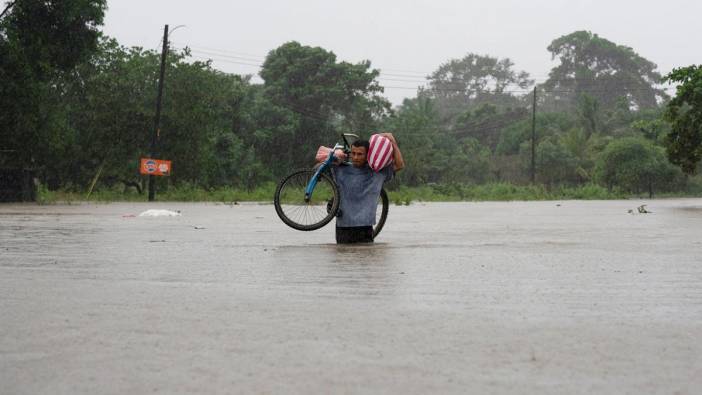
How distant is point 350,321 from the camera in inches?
191

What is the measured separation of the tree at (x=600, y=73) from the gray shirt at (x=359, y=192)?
321ft

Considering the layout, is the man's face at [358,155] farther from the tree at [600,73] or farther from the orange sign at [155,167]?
the tree at [600,73]

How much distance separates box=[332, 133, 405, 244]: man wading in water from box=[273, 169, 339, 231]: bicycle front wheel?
17 centimetres

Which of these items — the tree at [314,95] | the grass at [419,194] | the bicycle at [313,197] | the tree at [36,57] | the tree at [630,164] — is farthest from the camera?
the tree at [630,164]

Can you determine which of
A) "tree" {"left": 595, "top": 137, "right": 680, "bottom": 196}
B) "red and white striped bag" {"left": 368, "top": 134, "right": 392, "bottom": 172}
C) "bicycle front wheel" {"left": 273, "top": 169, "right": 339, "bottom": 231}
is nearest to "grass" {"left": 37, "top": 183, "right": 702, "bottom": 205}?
"tree" {"left": 595, "top": 137, "right": 680, "bottom": 196}

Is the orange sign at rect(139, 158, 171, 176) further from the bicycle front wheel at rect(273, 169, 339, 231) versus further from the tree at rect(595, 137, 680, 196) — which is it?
the tree at rect(595, 137, 680, 196)

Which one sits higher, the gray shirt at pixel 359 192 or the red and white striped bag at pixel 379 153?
the red and white striped bag at pixel 379 153

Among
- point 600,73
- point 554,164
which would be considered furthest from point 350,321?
point 600,73

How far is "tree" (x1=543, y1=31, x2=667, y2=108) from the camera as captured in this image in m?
108

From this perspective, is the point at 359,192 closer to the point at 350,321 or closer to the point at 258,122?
the point at 350,321

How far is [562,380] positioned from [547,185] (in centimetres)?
6865

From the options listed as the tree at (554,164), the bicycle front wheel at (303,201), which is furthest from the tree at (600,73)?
the bicycle front wheel at (303,201)

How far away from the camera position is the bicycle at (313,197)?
1113cm

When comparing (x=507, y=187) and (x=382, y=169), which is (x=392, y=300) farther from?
(x=507, y=187)
